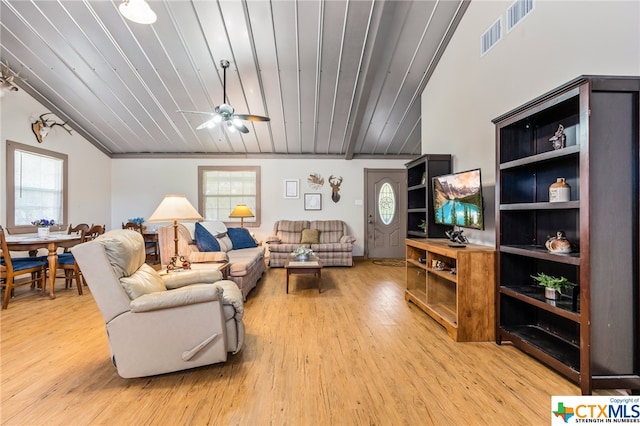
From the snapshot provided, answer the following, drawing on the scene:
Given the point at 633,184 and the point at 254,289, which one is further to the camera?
the point at 254,289

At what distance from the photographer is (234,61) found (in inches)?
152

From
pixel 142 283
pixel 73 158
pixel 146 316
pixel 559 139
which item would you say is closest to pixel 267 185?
pixel 73 158

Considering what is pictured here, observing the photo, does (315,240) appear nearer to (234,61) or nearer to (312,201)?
(312,201)

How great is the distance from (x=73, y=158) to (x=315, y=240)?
5.11 meters

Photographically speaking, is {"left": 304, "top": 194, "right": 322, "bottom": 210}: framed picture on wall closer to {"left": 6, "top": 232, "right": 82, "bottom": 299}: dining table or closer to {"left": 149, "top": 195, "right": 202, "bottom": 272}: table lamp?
{"left": 149, "top": 195, "right": 202, "bottom": 272}: table lamp

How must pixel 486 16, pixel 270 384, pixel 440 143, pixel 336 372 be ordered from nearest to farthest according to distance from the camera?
pixel 270 384 → pixel 336 372 → pixel 486 16 → pixel 440 143

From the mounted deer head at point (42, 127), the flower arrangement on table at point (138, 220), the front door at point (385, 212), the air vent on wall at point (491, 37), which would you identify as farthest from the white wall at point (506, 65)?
the mounted deer head at point (42, 127)

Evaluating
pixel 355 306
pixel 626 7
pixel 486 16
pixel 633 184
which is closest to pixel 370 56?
pixel 486 16

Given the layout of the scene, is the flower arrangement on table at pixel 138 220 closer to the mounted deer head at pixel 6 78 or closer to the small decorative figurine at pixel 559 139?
the mounted deer head at pixel 6 78

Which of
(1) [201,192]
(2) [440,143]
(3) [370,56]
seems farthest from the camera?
(1) [201,192]

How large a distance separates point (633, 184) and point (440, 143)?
2.41 meters

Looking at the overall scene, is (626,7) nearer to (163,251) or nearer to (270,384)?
(270,384)

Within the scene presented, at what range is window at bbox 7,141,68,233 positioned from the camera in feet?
14.1

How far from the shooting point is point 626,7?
182cm
